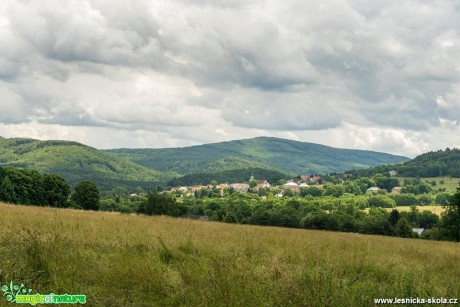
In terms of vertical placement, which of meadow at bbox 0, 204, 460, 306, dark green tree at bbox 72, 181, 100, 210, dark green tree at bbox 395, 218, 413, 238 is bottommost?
dark green tree at bbox 395, 218, 413, 238

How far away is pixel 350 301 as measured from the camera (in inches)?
241

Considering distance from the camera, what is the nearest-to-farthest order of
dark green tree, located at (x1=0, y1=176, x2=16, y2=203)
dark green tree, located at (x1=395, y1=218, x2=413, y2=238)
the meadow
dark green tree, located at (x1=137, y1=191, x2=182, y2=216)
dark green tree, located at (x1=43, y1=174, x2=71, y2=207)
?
the meadow, dark green tree, located at (x1=137, y1=191, x2=182, y2=216), dark green tree, located at (x1=0, y1=176, x2=16, y2=203), dark green tree, located at (x1=43, y1=174, x2=71, y2=207), dark green tree, located at (x1=395, y1=218, x2=413, y2=238)

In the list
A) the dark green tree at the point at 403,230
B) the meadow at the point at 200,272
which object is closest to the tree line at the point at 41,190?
the dark green tree at the point at 403,230

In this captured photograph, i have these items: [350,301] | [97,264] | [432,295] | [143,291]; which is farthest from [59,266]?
[432,295]

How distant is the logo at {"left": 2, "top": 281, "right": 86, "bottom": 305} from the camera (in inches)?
222

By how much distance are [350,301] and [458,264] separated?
6.83m

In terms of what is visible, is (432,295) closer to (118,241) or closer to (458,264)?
(458,264)

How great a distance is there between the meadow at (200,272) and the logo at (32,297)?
0.18 metres

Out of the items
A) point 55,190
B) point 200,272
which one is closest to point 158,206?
point 55,190

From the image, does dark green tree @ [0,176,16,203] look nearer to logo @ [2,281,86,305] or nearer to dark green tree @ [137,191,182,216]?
dark green tree @ [137,191,182,216]

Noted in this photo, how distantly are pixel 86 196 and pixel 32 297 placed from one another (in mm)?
73052

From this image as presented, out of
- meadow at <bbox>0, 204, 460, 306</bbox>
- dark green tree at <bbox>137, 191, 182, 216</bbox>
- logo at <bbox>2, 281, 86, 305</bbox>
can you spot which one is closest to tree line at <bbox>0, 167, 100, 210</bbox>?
dark green tree at <bbox>137, 191, 182, 216</bbox>

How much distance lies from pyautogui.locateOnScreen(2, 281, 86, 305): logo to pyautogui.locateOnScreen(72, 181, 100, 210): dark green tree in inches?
2833

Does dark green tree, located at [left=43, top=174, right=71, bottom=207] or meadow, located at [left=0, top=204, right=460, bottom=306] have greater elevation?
meadow, located at [left=0, top=204, right=460, bottom=306]
